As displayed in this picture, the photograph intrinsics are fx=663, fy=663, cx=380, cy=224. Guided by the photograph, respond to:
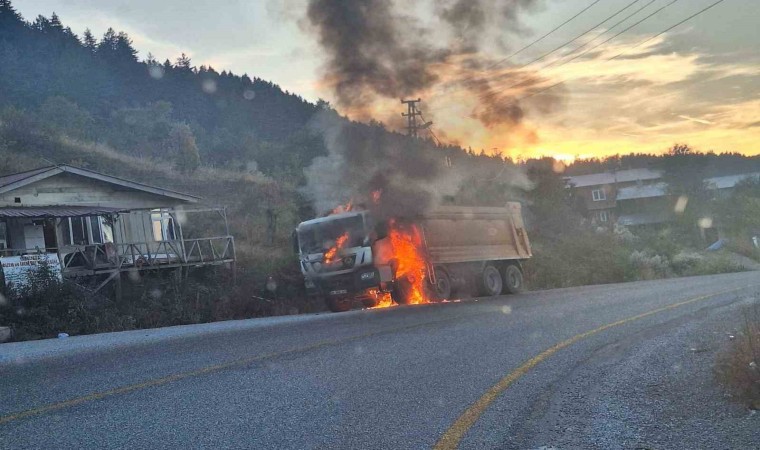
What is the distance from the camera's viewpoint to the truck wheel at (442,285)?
1961cm

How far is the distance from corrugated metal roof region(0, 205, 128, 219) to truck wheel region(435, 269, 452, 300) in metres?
11.4

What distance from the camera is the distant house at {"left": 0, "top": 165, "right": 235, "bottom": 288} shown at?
21.6m

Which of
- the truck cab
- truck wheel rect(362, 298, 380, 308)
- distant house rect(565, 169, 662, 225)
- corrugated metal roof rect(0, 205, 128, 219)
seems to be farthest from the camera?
distant house rect(565, 169, 662, 225)

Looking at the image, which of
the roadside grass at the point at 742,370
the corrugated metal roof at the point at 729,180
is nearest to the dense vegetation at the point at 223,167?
the corrugated metal roof at the point at 729,180

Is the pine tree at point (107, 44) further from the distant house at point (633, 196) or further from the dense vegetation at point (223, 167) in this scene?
the distant house at point (633, 196)

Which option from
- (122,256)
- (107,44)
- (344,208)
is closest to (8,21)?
(107,44)

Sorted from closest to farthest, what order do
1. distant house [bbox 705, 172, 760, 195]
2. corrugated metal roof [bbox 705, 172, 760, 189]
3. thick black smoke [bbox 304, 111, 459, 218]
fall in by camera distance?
thick black smoke [bbox 304, 111, 459, 218] → distant house [bbox 705, 172, 760, 195] → corrugated metal roof [bbox 705, 172, 760, 189]

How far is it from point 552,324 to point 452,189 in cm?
1198

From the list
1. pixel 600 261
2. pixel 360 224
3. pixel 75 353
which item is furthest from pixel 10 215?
pixel 600 261

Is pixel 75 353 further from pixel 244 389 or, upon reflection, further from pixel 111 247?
pixel 111 247

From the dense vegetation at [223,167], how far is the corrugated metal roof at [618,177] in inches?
179

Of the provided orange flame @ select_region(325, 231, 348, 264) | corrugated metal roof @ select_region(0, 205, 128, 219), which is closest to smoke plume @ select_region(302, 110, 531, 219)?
orange flame @ select_region(325, 231, 348, 264)

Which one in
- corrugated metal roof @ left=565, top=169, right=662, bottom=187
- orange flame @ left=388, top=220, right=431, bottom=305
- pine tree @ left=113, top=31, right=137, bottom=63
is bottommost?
orange flame @ left=388, top=220, right=431, bottom=305

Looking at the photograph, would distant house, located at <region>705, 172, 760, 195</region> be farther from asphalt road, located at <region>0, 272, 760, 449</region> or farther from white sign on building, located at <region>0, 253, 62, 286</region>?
asphalt road, located at <region>0, 272, 760, 449</region>
